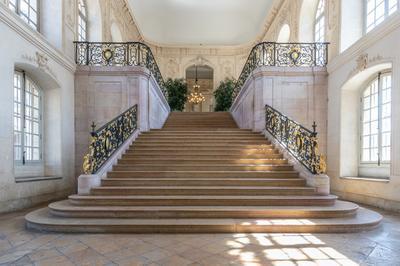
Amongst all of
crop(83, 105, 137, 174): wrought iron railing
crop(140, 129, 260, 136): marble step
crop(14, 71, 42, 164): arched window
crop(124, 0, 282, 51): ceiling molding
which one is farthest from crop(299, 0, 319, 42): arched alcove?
crop(14, 71, 42, 164): arched window

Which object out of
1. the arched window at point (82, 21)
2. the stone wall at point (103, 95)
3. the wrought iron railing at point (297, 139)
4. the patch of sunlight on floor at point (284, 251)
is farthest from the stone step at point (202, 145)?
the arched window at point (82, 21)

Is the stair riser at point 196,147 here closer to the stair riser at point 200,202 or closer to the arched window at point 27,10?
the stair riser at point 200,202

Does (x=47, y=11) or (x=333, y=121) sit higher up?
(x=47, y=11)

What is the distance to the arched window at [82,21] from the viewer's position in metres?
10.8

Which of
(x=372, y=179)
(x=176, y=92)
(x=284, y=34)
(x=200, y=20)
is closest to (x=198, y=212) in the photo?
(x=372, y=179)

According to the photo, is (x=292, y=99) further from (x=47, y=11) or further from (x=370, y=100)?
(x=47, y=11)

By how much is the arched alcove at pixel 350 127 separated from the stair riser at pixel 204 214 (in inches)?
146

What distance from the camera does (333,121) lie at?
8844mm

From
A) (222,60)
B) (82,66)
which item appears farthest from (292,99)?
(222,60)

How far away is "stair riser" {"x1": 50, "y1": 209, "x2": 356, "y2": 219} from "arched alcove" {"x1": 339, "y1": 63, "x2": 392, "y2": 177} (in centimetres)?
372

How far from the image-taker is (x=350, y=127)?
8.35 m

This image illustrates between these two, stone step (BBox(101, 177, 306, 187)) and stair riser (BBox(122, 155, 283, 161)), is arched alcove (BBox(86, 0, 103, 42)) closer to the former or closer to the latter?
stair riser (BBox(122, 155, 283, 161))

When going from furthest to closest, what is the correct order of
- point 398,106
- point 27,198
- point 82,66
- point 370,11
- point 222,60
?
point 222,60, point 82,66, point 370,11, point 27,198, point 398,106

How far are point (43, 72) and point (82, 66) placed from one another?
2.01 meters
